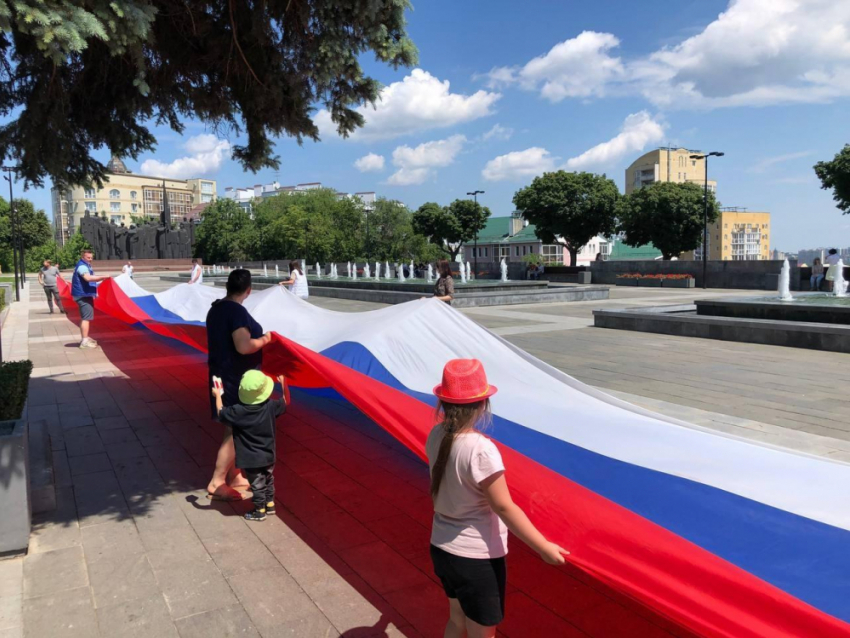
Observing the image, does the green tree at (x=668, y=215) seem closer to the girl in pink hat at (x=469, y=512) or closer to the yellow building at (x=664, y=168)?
the girl in pink hat at (x=469, y=512)

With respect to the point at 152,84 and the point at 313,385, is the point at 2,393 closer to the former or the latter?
the point at 313,385

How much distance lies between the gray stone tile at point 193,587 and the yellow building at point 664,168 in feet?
459

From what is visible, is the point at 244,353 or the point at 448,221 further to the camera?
the point at 448,221

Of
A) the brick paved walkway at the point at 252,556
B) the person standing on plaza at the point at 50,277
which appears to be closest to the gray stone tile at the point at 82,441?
the brick paved walkway at the point at 252,556

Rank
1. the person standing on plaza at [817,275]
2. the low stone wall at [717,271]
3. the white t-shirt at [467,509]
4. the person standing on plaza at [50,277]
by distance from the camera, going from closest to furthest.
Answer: the white t-shirt at [467,509] < the person standing on plaza at [50,277] < the person standing on plaza at [817,275] < the low stone wall at [717,271]

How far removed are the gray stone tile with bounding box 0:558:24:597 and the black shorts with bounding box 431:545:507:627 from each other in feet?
8.69

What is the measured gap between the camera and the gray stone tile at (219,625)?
313 cm

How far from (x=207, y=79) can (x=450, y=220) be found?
6057cm

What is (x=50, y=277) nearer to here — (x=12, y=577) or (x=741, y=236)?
(x=12, y=577)

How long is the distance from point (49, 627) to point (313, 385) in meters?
3.17

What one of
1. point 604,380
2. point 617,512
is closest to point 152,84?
point 617,512

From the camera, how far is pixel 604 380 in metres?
9.16

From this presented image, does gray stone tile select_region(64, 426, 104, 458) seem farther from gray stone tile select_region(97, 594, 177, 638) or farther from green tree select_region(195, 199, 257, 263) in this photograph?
green tree select_region(195, 199, 257, 263)

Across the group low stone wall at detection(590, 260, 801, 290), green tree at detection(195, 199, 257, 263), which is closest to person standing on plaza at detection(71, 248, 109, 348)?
low stone wall at detection(590, 260, 801, 290)
